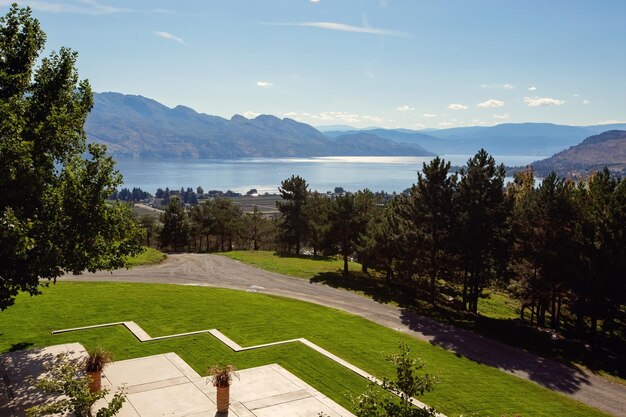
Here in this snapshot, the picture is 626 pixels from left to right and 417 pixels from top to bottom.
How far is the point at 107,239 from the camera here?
2042cm

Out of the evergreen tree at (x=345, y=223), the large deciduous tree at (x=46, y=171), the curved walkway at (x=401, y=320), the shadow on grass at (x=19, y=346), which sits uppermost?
the large deciduous tree at (x=46, y=171)

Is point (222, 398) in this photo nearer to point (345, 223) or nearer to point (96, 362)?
point (96, 362)

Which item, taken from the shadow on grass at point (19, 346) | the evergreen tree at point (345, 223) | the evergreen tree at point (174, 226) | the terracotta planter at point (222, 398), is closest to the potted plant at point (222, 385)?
the terracotta planter at point (222, 398)

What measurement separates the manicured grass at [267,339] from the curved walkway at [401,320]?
6.18 feet

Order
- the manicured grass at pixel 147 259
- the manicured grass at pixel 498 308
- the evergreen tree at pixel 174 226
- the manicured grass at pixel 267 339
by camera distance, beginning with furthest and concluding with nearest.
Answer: the evergreen tree at pixel 174 226 → the manicured grass at pixel 147 259 → the manicured grass at pixel 498 308 → the manicured grass at pixel 267 339

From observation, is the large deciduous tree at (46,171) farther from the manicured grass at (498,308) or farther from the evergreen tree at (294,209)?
the evergreen tree at (294,209)

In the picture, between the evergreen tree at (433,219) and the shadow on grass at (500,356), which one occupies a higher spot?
the evergreen tree at (433,219)

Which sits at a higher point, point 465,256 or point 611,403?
point 465,256

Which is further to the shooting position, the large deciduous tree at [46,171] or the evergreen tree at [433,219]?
the evergreen tree at [433,219]

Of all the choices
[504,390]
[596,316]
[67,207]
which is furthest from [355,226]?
[67,207]

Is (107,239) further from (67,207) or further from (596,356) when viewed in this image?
(596,356)

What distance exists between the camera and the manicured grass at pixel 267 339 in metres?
21.1

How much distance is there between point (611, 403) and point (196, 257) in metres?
57.1

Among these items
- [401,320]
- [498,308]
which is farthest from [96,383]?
[498,308]
